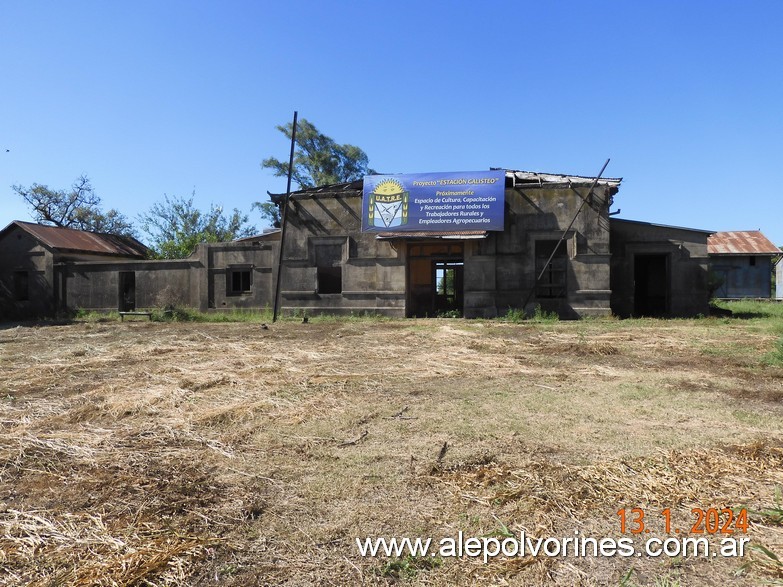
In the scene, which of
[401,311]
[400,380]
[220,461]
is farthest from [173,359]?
[401,311]

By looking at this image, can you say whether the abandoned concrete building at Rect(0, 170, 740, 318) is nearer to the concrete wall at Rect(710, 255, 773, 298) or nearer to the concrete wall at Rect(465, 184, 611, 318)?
the concrete wall at Rect(465, 184, 611, 318)

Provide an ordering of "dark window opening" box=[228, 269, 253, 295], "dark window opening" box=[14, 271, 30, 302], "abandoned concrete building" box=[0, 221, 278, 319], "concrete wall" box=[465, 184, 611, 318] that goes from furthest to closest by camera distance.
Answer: "dark window opening" box=[14, 271, 30, 302] < "dark window opening" box=[228, 269, 253, 295] < "abandoned concrete building" box=[0, 221, 278, 319] < "concrete wall" box=[465, 184, 611, 318]

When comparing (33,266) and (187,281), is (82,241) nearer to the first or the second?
(33,266)

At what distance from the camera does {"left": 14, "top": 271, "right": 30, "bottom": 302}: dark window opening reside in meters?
23.0

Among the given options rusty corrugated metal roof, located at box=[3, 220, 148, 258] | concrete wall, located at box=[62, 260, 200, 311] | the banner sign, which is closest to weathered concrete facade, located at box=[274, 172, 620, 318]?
the banner sign

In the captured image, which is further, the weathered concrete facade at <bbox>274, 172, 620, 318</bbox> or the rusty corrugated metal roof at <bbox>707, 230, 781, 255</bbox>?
the rusty corrugated metal roof at <bbox>707, 230, 781, 255</bbox>

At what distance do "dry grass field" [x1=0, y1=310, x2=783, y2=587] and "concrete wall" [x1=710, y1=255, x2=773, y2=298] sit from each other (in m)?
27.1

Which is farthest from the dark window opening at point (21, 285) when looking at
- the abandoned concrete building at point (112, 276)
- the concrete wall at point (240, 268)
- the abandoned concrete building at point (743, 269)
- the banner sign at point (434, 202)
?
the abandoned concrete building at point (743, 269)

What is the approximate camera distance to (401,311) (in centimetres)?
1773

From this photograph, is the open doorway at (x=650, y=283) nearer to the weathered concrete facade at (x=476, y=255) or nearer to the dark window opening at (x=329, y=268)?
the weathered concrete facade at (x=476, y=255)

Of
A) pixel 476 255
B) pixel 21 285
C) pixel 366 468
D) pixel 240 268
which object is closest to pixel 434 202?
pixel 476 255

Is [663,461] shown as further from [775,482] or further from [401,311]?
[401,311]

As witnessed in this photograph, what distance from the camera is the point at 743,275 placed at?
2944 centimetres

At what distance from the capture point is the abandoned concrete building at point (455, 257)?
16.6 metres
